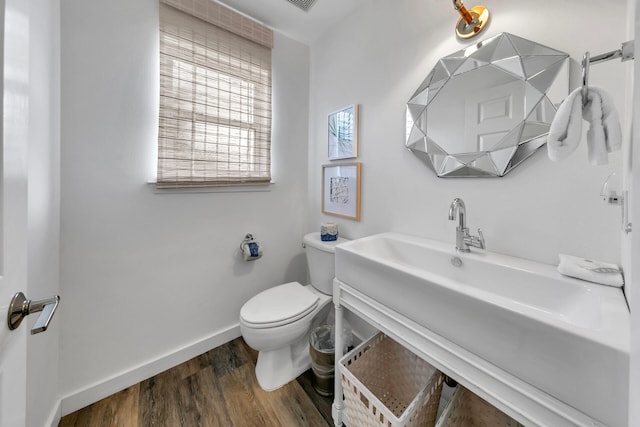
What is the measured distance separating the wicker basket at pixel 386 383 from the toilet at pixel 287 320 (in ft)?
1.23

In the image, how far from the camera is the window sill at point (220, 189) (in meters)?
1.41

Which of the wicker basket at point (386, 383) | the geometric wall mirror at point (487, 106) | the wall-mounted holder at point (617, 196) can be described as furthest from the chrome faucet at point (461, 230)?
the wicker basket at point (386, 383)

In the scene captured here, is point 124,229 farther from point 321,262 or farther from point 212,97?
point 321,262

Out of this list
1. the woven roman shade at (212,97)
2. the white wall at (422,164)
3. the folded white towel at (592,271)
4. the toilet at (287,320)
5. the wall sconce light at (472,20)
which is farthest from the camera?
the woven roman shade at (212,97)

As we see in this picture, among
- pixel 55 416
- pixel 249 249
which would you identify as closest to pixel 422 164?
pixel 249 249

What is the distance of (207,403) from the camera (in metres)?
1.25

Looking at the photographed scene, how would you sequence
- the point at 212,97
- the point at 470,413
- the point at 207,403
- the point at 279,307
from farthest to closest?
the point at 212,97
the point at 279,307
the point at 207,403
the point at 470,413

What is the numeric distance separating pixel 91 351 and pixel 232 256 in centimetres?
85

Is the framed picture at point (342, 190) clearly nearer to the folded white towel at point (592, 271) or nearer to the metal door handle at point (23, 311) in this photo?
the folded white towel at point (592, 271)

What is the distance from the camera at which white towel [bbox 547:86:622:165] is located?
1.72ft

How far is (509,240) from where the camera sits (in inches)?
39.1

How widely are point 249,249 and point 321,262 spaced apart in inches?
21.2

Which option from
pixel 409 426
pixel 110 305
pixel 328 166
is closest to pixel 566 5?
pixel 328 166

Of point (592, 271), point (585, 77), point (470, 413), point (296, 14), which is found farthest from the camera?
point (296, 14)
